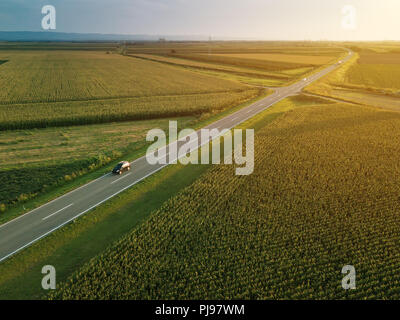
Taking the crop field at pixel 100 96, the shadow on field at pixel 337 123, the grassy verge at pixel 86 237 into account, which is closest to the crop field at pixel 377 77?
the shadow on field at pixel 337 123

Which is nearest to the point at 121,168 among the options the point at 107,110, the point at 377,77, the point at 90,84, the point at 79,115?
the point at 79,115

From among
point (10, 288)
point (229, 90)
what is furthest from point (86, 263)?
point (229, 90)

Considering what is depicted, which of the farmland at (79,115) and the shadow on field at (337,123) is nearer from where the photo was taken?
the farmland at (79,115)

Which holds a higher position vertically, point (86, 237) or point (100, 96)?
point (100, 96)

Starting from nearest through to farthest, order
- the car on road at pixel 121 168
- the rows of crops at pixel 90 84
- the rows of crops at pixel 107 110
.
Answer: the car on road at pixel 121 168 < the rows of crops at pixel 107 110 < the rows of crops at pixel 90 84

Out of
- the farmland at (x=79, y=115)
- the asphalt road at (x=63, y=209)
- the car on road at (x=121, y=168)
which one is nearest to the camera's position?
the asphalt road at (x=63, y=209)

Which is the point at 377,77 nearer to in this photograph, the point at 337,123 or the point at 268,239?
the point at 337,123

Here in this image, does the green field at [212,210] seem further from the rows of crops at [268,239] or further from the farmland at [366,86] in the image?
the farmland at [366,86]
